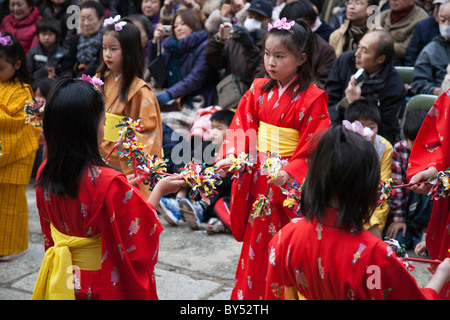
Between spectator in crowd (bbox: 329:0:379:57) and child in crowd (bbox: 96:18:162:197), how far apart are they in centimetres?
267

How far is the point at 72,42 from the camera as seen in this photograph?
7.56 meters

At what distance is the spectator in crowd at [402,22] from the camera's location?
6.28 metres

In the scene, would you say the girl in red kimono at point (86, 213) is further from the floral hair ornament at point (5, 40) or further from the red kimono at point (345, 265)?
the floral hair ornament at point (5, 40)

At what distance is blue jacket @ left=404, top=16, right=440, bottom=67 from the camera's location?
232 inches

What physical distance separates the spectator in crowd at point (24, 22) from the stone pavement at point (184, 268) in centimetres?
390

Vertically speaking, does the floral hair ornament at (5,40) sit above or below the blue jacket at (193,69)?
above

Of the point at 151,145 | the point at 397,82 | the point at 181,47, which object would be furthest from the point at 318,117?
the point at 181,47

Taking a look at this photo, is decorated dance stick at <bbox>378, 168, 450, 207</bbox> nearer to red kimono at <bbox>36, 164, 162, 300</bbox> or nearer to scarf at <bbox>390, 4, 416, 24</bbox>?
red kimono at <bbox>36, 164, 162, 300</bbox>

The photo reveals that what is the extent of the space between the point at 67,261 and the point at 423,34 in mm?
4694

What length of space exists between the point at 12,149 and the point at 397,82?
135 inches

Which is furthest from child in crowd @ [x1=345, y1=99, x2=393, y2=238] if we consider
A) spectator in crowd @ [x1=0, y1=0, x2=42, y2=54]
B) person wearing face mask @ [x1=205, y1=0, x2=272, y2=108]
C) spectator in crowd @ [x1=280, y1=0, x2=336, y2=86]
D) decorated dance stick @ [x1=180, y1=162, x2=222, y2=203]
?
spectator in crowd @ [x1=0, y1=0, x2=42, y2=54]

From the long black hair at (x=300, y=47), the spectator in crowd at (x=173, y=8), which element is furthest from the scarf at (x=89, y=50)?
the long black hair at (x=300, y=47)

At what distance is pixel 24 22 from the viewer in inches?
337

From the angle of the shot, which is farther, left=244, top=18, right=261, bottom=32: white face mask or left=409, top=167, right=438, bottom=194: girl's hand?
left=244, top=18, right=261, bottom=32: white face mask
